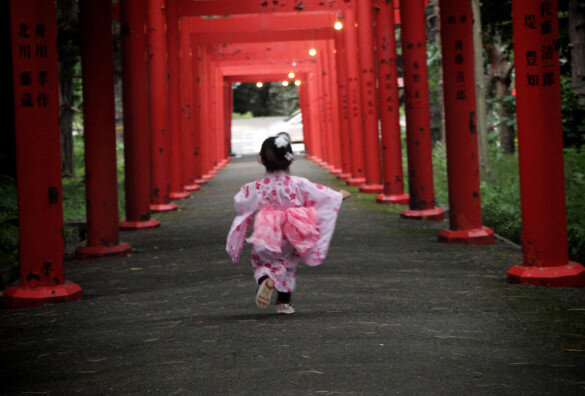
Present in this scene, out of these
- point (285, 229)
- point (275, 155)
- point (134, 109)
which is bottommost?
point (285, 229)

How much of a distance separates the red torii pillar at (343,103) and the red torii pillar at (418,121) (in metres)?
6.27

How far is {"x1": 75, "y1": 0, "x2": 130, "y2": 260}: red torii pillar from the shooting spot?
7.82m

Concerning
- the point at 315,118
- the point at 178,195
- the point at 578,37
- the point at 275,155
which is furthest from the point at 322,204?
the point at 315,118

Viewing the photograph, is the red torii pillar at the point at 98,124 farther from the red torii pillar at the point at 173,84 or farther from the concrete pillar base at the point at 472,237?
the red torii pillar at the point at 173,84

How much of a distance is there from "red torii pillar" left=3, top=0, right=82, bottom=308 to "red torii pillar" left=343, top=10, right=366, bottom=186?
9.73 metres

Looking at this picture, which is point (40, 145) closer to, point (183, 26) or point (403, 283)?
point (403, 283)

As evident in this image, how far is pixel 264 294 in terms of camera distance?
4.66 metres

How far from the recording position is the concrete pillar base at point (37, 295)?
18.7 ft

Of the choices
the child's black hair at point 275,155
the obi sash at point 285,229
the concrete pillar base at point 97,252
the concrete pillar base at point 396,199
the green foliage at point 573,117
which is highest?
the green foliage at point 573,117

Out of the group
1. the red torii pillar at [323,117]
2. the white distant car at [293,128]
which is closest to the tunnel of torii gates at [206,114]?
the red torii pillar at [323,117]

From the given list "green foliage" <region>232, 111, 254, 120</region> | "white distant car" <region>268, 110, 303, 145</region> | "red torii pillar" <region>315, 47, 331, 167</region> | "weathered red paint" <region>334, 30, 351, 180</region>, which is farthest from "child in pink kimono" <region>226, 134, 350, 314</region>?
"green foliage" <region>232, 111, 254, 120</region>

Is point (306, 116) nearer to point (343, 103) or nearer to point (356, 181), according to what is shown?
point (343, 103)

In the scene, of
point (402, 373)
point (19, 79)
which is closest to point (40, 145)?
point (19, 79)

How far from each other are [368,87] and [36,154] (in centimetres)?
891
